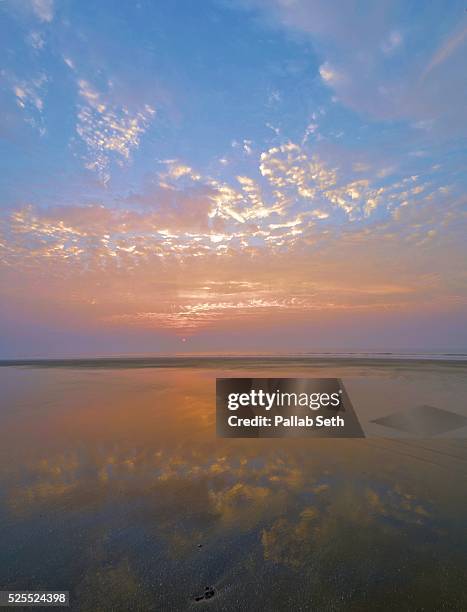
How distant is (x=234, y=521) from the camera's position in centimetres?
552

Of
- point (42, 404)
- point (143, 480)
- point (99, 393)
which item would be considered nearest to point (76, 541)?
point (143, 480)

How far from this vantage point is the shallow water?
4016 mm

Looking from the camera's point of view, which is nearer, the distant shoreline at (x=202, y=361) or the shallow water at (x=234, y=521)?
the shallow water at (x=234, y=521)

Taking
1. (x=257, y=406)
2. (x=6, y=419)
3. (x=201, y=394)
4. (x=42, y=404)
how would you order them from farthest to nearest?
(x=201, y=394)
(x=42, y=404)
(x=6, y=419)
(x=257, y=406)

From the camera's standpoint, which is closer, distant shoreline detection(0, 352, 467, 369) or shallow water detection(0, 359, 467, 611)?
shallow water detection(0, 359, 467, 611)

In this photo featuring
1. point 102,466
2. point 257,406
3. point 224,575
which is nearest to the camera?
point 224,575

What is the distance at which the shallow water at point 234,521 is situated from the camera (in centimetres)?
402

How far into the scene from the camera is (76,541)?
4.94 meters

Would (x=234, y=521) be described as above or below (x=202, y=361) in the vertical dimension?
below

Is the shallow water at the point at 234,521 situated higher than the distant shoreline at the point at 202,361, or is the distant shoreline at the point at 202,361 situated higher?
the distant shoreline at the point at 202,361

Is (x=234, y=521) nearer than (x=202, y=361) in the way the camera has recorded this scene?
Yes

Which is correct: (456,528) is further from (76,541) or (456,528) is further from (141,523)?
(76,541)

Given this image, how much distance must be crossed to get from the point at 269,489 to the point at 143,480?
9.75ft

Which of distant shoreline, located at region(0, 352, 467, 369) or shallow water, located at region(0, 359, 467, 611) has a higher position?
distant shoreline, located at region(0, 352, 467, 369)
